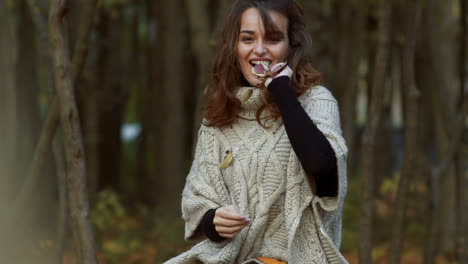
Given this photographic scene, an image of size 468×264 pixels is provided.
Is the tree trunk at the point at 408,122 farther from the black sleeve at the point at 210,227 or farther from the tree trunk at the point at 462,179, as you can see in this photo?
the black sleeve at the point at 210,227

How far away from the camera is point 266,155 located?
388 cm

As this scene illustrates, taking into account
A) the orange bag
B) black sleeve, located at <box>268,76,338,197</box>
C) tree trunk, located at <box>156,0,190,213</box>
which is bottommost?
tree trunk, located at <box>156,0,190,213</box>

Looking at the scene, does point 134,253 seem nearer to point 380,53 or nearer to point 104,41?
point 104,41

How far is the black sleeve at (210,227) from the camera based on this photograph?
12.6 ft

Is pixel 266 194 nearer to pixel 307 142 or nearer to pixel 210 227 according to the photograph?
pixel 210 227

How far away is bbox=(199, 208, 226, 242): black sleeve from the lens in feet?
12.6

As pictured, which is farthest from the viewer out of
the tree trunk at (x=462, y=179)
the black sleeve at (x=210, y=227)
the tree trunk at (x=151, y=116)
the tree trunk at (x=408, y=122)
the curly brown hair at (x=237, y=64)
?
the tree trunk at (x=151, y=116)

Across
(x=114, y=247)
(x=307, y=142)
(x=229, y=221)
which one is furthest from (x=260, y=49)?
(x=114, y=247)

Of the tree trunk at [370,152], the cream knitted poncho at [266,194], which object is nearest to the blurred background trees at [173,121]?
the tree trunk at [370,152]

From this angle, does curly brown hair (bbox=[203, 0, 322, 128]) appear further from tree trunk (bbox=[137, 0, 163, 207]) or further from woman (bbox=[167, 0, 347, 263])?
tree trunk (bbox=[137, 0, 163, 207])

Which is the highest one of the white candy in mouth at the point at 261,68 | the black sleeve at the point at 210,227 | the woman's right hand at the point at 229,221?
the white candy in mouth at the point at 261,68

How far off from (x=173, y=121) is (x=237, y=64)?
317 inches

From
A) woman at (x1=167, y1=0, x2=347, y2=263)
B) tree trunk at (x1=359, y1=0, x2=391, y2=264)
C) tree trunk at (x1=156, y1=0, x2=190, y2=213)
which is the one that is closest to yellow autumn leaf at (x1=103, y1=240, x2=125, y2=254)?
tree trunk at (x1=156, y1=0, x2=190, y2=213)

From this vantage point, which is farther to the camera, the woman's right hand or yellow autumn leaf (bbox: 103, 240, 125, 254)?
yellow autumn leaf (bbox: 103, 240, 125, 254)
